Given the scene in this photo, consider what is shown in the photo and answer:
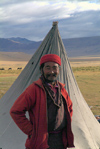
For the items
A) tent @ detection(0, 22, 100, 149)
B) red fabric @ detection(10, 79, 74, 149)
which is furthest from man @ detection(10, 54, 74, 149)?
tent @ detection(0, 22, 100, 149)

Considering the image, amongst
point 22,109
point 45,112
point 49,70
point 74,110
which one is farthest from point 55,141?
point 74,110

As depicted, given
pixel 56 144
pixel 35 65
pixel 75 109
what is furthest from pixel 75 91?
pixel 56 144

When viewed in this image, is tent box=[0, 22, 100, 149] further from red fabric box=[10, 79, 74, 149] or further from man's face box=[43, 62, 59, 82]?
man's face box=[43, 62, 59, 82]

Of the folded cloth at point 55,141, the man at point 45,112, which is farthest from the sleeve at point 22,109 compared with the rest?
the folded cloth at point 55,141

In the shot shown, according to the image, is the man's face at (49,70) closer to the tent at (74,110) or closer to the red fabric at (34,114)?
the red fabric at (34,114)

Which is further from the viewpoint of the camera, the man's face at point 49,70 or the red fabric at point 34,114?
the man's face at point 49,70

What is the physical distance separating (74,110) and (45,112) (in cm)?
240

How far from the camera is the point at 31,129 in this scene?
2.46m

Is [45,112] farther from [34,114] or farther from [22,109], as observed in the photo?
[22,109]

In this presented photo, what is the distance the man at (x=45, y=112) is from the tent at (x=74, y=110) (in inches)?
72.6

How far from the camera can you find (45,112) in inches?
96.4

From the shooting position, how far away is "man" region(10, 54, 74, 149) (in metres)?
2.44

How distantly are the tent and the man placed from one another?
1845mm

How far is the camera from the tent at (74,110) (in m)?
4.43
